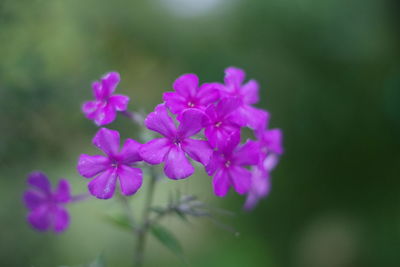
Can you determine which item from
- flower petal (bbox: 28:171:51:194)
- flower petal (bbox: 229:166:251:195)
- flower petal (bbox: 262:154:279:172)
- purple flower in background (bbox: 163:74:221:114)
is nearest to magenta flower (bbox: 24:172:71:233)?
flower petal (bbox: 28:171:51:194)

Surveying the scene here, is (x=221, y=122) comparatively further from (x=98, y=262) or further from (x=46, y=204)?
(x=46, y=204)

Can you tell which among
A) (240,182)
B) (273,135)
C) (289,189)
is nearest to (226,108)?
(240,182)

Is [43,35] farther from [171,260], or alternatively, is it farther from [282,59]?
[282,59]

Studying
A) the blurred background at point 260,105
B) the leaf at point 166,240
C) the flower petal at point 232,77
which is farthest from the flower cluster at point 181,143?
the blurred background at point 260,105

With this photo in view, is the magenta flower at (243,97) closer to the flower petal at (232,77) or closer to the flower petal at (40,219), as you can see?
the flower petal at (232,77)

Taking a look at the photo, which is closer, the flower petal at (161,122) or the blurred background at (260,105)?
the flower petal at (161,122)

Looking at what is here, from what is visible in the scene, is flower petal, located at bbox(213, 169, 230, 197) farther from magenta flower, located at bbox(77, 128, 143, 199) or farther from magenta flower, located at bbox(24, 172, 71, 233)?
magenta flower, located at bbox(24, 172, 71, 233)

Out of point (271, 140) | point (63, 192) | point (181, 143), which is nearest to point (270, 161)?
point (271, 140)

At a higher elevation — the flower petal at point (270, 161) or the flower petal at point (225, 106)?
the flower petal at point (270, 161)
